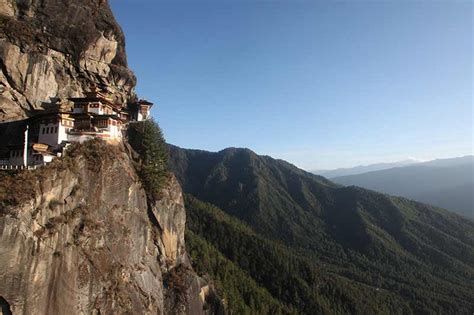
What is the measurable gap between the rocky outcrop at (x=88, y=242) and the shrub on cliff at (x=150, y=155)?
2.60 meters

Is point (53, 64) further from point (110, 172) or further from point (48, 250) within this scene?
point (48, 250)

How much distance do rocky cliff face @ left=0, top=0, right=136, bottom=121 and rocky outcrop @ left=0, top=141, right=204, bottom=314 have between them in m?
15.7

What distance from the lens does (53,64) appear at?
64.7m

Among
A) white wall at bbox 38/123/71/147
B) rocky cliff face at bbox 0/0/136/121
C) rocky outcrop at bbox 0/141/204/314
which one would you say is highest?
rocky cliff face at bbox 0/0/136/121

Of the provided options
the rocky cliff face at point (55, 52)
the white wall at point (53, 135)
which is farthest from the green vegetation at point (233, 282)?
the white wall at point (53, 135)

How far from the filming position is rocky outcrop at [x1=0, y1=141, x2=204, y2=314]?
4084 cm

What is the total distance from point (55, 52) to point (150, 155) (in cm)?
2434

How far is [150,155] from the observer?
Result: 72.6 m

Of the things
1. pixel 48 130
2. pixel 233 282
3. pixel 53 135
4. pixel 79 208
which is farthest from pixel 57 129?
pixel 233 282

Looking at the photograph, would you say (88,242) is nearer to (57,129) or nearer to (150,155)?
(57,129)

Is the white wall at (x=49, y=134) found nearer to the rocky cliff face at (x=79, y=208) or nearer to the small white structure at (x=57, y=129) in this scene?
the small white structure at (x=57, y=129)

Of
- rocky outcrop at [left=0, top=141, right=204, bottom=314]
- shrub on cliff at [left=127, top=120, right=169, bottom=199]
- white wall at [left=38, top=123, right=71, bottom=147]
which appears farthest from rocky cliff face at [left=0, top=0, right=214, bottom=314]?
white wall at [left=38, top=123, right=71, bottom=147]

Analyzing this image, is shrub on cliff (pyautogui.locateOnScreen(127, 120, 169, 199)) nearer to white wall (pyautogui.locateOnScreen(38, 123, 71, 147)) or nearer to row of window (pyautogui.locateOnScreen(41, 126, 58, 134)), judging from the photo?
white wall (pyautogui.locateOnScreen(38, 123, 71, 147))

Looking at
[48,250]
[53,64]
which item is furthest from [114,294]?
[53,64]
